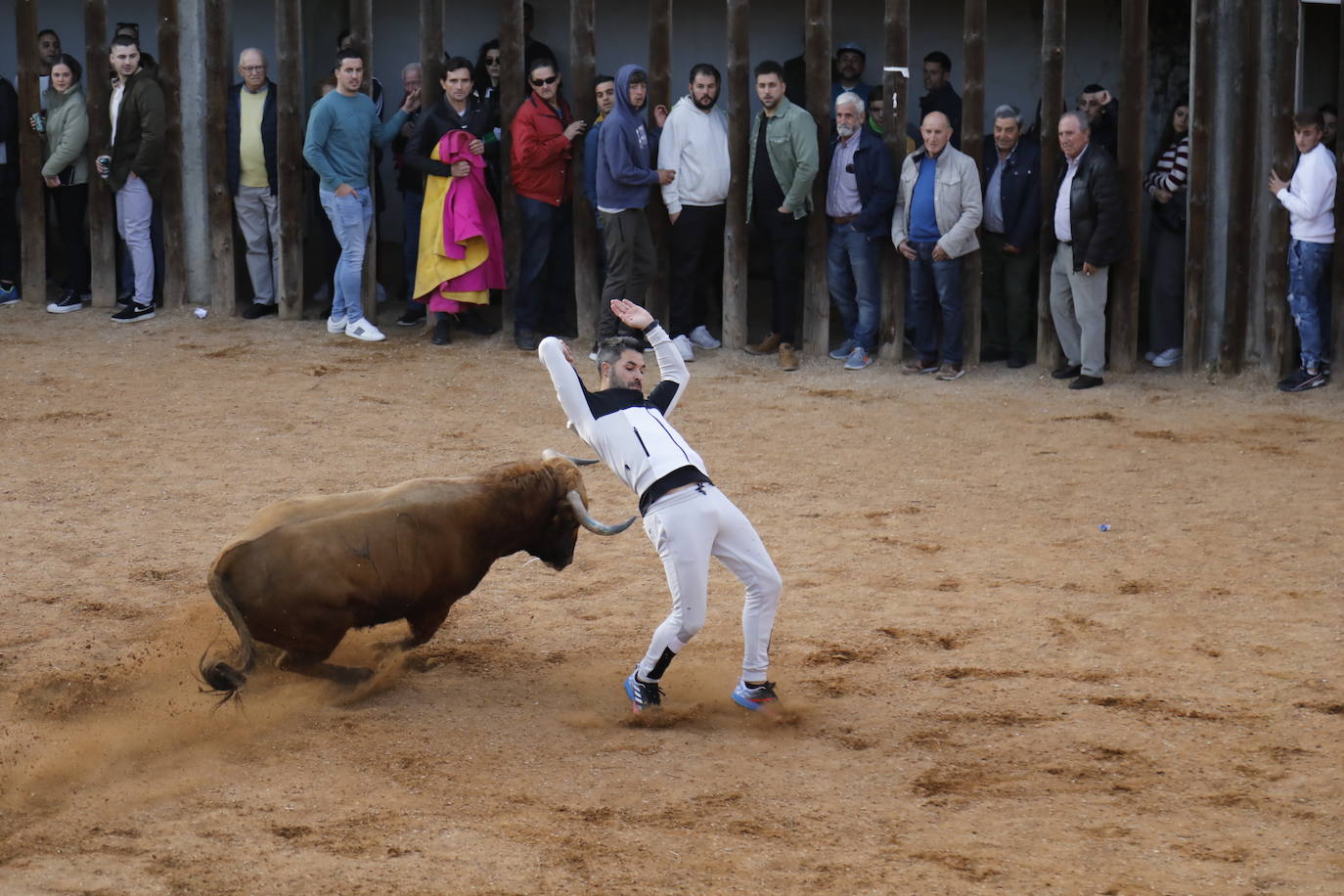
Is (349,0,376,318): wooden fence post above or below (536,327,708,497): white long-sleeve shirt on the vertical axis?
above

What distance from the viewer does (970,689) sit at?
20.5 feet

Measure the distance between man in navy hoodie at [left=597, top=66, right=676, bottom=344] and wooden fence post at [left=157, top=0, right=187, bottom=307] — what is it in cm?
365

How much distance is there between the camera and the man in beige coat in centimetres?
1129

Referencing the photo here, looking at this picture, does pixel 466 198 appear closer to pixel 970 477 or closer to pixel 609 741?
pixel 970 477

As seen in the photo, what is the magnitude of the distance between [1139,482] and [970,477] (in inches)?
36.6

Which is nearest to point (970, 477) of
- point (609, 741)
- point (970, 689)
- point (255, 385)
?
point (970, 689)

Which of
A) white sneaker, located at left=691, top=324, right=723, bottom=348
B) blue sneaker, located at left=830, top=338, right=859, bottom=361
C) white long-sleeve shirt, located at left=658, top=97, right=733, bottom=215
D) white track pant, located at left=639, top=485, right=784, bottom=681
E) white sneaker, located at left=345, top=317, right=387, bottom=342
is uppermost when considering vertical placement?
white long-sleeve shirt, located at left=658, top=97, right=733, bottom=215

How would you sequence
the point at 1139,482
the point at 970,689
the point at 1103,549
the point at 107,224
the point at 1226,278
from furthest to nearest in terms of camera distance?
the point at 107,224 → the point at 1226,278 → the point at 1139,482 → the point at 1103,549 → the point at 970,689

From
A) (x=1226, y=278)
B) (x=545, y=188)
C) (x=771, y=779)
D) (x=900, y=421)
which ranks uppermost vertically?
(x=545, y=188)

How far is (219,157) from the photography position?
42.5ft

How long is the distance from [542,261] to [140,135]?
341 centimetres

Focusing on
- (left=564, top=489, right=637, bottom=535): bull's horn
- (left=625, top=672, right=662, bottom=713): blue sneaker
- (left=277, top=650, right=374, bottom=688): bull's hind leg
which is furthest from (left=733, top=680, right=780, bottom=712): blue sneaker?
(left=277, top=650, right=374, bottom=688): bull's hind leg

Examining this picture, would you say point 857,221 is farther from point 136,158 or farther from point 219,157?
point 136,158

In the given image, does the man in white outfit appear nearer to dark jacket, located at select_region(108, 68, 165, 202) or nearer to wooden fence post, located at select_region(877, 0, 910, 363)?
wooden fence post, located at select_region(877, 0, 910, 363)
